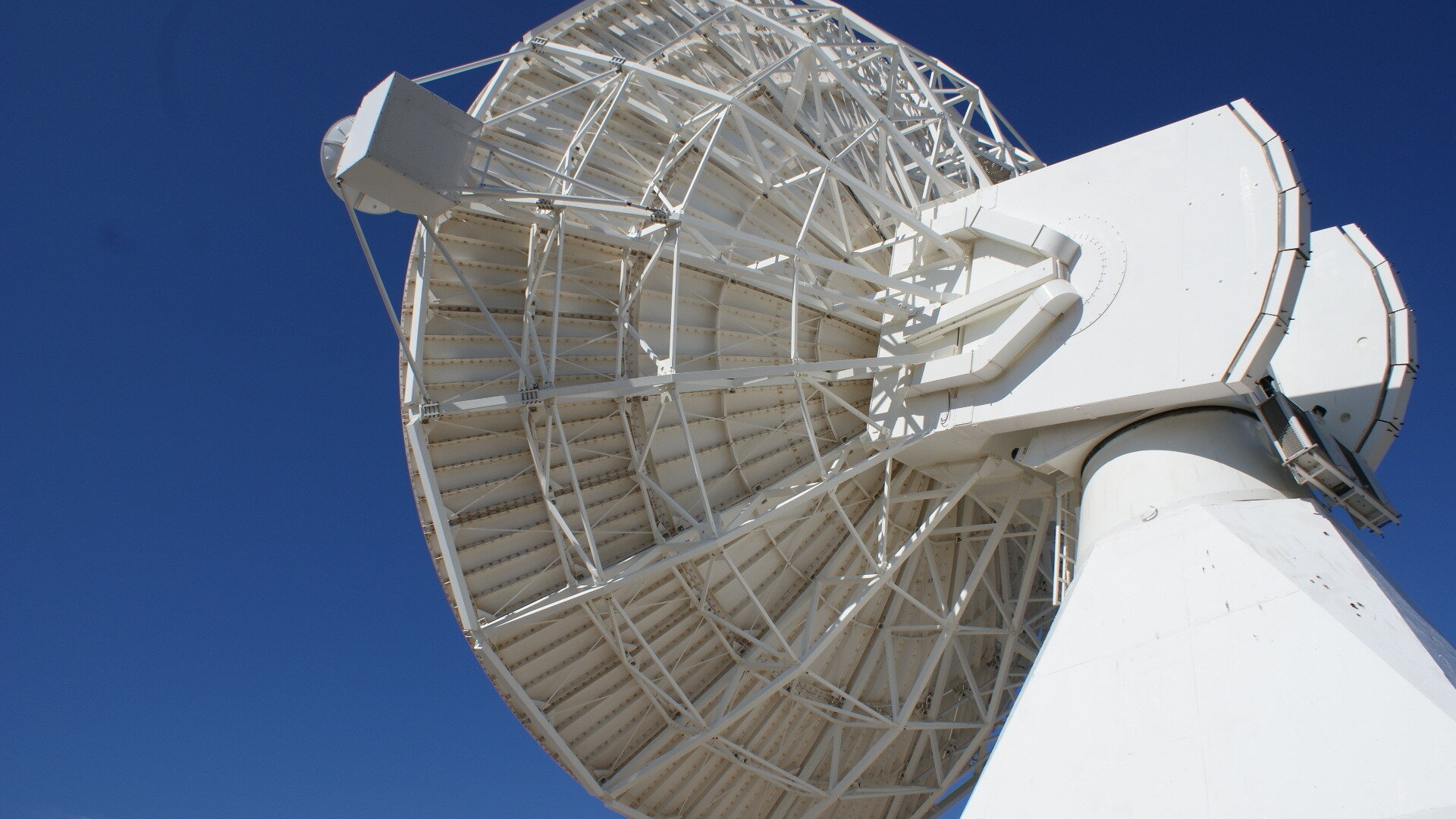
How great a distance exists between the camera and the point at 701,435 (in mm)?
14672

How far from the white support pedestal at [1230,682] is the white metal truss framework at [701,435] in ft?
15.0

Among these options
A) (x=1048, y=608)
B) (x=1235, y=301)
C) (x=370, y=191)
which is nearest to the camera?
(x=370, y=191)

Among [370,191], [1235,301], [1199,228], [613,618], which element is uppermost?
[370,191]

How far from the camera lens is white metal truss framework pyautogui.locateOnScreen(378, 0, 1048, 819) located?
43.1 feet

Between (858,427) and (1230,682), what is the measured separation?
8.29m

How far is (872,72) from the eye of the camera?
18.5m

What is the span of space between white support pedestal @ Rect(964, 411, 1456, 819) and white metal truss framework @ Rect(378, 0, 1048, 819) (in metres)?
4.57

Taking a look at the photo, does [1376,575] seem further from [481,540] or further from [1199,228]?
[481,540]

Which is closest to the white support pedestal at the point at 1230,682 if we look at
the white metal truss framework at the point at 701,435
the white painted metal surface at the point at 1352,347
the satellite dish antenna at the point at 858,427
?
the satellite dish antenna at the point at 858,427

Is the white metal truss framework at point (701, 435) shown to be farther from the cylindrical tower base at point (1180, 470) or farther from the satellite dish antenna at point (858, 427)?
the cylindrical tower base at point (1180, 470)

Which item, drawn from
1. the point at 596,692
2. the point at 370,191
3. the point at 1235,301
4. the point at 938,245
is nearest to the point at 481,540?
the point at 596,692

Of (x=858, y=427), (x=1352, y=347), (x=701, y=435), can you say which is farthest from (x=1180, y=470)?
(x=701, y=435)

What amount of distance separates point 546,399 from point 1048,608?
989 cm

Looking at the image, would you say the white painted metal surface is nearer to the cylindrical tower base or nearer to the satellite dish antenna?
the satellite dish antenna
